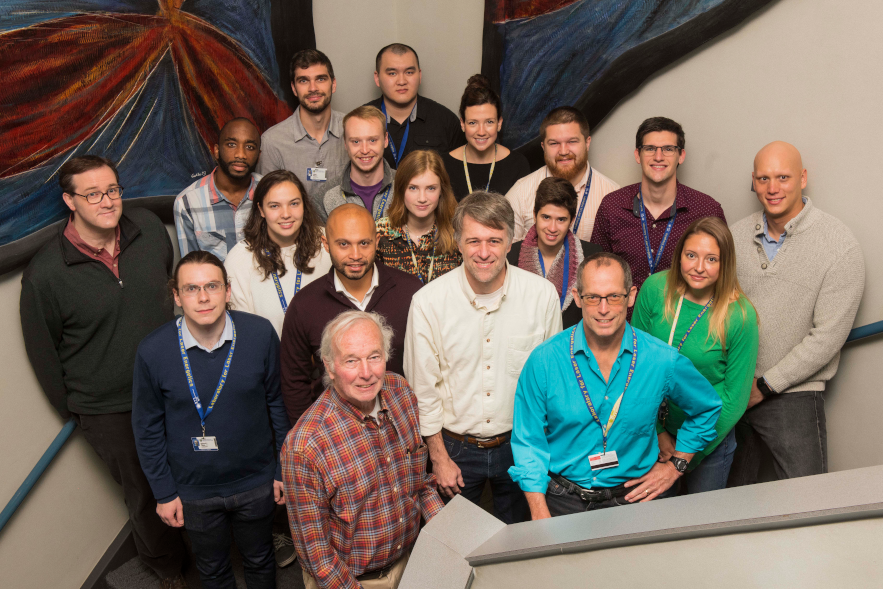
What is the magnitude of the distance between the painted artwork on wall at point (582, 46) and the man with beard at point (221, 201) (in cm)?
167

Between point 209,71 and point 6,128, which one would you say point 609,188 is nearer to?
point 209,71

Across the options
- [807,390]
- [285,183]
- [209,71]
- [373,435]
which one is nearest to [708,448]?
[807,390]

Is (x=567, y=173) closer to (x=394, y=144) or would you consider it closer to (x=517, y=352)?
(x=394, y=144)

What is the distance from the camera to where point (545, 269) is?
9.47ft

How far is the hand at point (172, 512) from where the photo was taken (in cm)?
262

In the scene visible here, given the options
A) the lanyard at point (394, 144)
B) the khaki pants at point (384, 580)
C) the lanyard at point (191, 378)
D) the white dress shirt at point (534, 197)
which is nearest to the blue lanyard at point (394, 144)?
the lanyard at point (394, 144)

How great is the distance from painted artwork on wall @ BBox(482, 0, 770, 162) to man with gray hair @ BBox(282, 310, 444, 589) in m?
2.18

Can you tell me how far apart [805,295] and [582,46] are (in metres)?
1.83

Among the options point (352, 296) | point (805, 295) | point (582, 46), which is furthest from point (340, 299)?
point (582, 46)

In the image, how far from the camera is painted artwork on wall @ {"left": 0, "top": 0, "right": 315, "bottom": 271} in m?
2.65

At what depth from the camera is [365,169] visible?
126 inches

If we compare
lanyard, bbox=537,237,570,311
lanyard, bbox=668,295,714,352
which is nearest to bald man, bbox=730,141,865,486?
lanyard, bbox=668,295,714,352

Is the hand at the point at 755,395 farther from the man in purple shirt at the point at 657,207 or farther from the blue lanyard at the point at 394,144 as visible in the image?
the blue lanyard at the point at 394,144

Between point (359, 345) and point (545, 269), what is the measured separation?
1.15 metres
